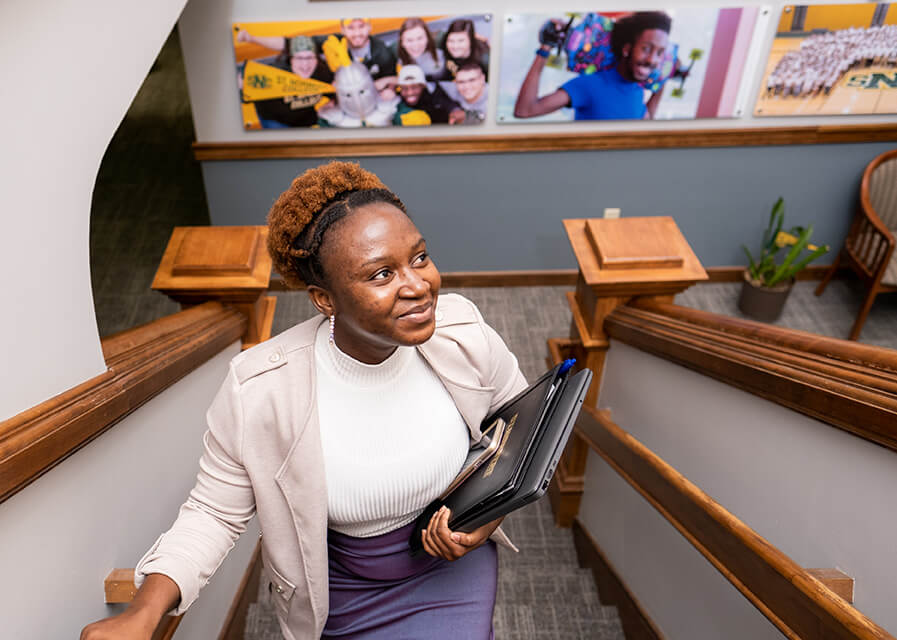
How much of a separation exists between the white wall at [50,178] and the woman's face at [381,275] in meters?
0.51

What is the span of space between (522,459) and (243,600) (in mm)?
1480

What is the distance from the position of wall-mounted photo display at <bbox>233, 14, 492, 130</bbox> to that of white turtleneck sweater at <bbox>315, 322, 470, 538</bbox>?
8.72 feet

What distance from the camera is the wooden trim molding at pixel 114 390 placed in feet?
3.14

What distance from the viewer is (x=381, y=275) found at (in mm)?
977

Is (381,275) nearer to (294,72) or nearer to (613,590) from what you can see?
(613,590)

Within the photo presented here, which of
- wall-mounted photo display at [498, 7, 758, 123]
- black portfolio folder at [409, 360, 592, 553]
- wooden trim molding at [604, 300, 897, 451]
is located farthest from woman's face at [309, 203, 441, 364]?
wall-mounted photo display at [498, 7, 758, 123]

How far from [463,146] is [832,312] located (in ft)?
8.13

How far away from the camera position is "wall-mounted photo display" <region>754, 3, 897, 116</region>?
3.41 meters

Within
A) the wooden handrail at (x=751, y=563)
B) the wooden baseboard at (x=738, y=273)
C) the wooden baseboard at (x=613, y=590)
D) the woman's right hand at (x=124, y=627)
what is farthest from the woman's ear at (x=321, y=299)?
the wooden baseboard at (x=738, y=273)

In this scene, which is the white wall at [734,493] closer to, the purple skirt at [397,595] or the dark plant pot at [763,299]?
the purple skirt at [397,595]

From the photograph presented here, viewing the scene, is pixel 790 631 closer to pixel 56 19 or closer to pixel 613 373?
pixel 613 373

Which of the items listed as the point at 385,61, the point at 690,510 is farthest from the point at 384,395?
the point at 385,61

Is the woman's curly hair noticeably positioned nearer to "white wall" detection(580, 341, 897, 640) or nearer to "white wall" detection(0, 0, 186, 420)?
"white wall" detection(0, 0, 186, 420)

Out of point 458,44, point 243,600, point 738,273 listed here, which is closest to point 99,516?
point 243,600
